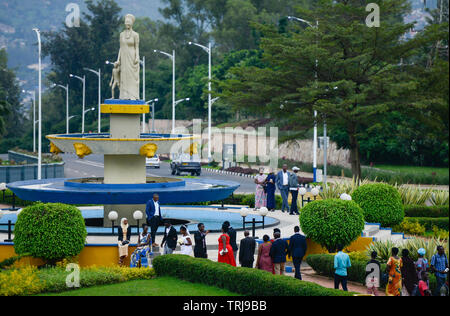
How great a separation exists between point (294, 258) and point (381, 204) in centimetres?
759

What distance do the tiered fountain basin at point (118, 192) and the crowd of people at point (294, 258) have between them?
2.24m

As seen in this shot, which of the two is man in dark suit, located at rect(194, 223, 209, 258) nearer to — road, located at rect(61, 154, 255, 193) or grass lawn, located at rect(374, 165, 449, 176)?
road, located at rect(61, 154, 255, 193)

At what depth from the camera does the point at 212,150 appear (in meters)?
75.2

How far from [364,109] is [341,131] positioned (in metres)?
22.7

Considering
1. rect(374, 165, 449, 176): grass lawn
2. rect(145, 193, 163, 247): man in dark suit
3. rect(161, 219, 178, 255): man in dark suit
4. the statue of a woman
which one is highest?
the statue of a woman

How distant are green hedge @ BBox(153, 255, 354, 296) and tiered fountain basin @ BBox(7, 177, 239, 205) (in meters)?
5.66

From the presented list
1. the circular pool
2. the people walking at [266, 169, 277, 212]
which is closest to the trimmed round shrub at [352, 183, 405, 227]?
the circular pool

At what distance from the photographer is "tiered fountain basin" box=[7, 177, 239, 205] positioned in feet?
78.4

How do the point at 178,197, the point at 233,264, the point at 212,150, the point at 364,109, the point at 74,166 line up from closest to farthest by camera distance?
the point at 233,264 < the point at 178,197 < the point at 364,109 < the point at 74,166 < the point at 212,150

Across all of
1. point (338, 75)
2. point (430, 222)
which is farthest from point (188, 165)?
point (430, 222)

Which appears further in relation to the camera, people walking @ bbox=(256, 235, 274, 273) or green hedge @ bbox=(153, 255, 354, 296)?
people walking @ bbox=(256, 235, 274, 273)

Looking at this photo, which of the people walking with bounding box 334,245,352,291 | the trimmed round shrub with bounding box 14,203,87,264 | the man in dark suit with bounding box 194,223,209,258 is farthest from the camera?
the man in dark suit with bounding box 194,223,209,258
